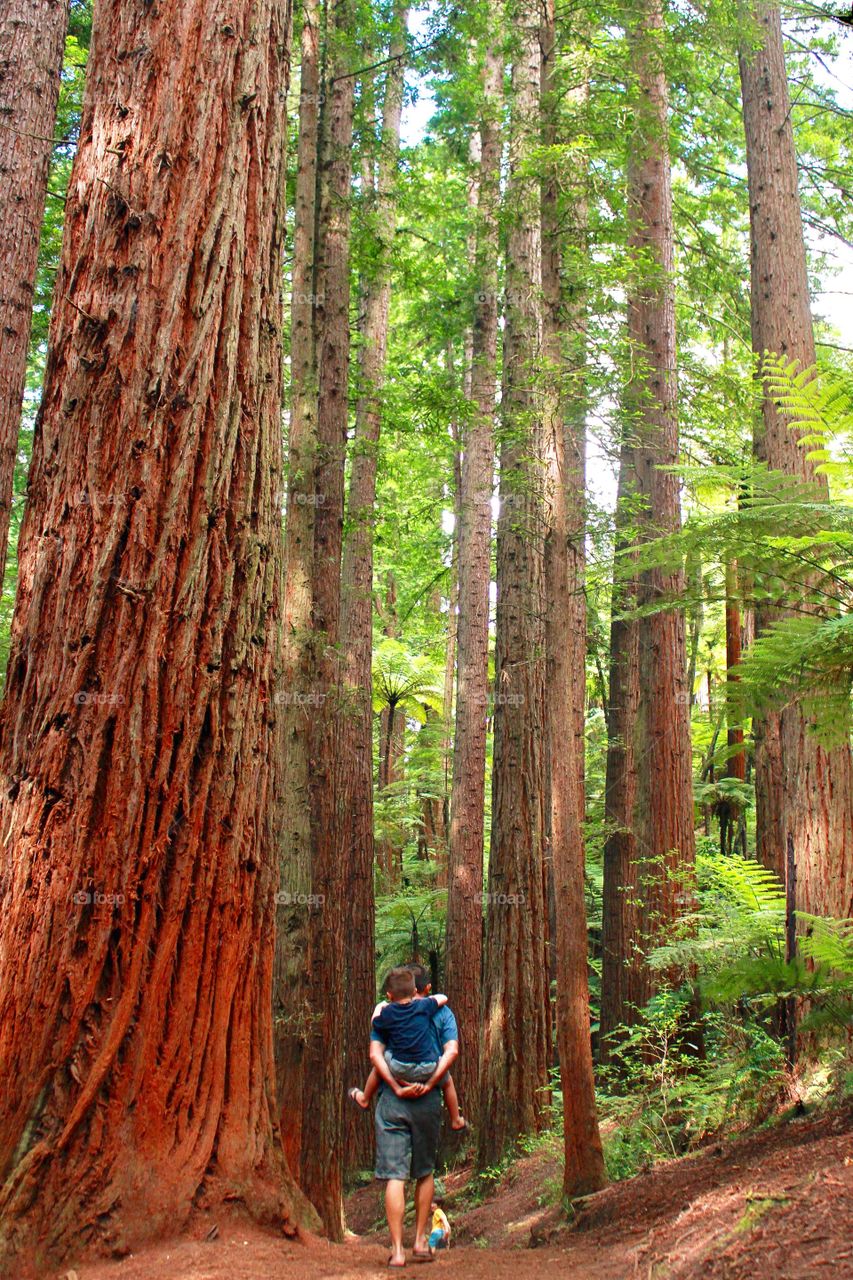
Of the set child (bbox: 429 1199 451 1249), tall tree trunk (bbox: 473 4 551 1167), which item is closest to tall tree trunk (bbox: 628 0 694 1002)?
tall tree trunk (bbox: 473 4 551 1167)

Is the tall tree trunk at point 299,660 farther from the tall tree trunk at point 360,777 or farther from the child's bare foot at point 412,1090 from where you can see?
the tall tree trunk at point 360,777

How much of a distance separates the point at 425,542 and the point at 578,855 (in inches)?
556

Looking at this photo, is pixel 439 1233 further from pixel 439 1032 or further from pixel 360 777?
pixel 360 777

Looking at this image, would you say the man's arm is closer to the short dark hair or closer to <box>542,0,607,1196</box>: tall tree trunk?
the short dark hair

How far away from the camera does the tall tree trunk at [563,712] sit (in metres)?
6.61

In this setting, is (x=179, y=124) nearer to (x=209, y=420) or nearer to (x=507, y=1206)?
(x=209, y=420)

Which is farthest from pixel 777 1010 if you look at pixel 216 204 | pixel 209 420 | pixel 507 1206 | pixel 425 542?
pixel 425 542

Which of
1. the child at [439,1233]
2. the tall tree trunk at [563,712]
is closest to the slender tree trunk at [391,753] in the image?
the tall tree trunk at [563,712]

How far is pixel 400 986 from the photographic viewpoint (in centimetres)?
595

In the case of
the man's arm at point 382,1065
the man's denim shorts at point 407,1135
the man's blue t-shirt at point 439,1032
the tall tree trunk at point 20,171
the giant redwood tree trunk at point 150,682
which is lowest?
the man's denim shorts at point 407,1135

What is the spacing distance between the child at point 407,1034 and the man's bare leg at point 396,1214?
48cm

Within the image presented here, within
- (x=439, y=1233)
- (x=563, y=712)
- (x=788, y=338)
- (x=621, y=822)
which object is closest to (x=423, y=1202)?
(x=439, y=1233)

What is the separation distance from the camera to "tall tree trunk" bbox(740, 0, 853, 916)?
7.28m

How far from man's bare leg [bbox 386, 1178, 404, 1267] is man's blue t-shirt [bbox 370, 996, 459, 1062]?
74 cm
